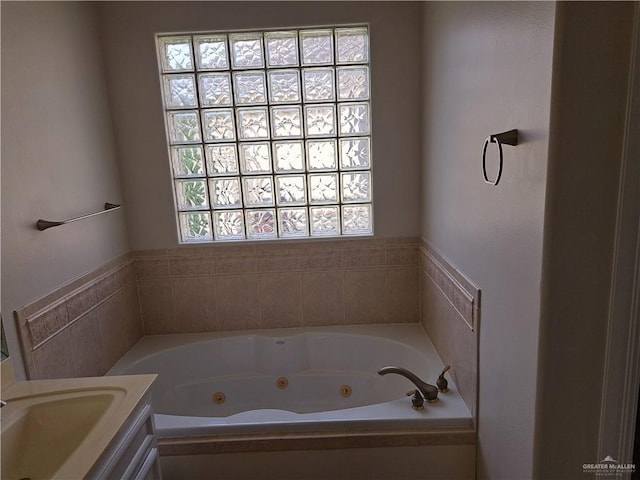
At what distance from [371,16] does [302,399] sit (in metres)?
2.12

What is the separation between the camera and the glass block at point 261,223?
249 cm

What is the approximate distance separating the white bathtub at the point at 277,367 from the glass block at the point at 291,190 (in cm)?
78

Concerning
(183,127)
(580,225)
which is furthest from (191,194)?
(580,225)

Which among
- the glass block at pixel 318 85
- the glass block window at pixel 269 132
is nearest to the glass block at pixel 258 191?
the glass block window at pixel 269 132

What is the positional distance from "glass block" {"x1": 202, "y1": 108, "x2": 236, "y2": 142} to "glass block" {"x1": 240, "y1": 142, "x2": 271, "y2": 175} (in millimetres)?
104

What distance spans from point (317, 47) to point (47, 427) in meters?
2.08

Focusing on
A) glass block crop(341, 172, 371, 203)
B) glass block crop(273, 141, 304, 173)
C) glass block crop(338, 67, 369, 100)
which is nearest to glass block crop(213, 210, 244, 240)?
glass block crop(273, 141, 304, 173)

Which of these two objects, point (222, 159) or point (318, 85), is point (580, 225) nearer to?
point (318, 85)

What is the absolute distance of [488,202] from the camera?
1.40 m

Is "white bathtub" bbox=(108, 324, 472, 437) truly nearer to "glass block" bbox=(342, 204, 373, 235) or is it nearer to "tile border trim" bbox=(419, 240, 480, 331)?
"tile border trim" bbox=(419, 240, 480, 331)

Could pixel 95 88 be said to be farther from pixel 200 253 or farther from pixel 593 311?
pixel 593 311

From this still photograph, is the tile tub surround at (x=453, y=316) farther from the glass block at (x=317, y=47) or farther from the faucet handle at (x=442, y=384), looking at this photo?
the glass block at (x=317, y=47)

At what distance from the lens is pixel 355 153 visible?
2426mm

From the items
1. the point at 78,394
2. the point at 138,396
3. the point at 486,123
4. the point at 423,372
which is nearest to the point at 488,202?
the point at 486,123
